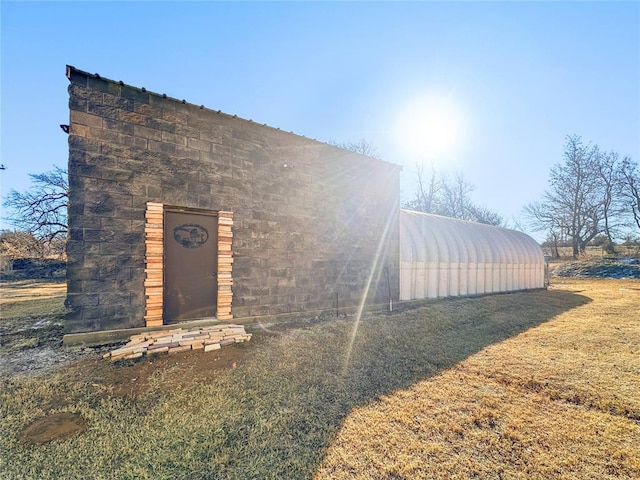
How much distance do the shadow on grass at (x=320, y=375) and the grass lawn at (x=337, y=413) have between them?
2 cm

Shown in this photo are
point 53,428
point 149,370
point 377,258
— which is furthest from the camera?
point 377,258

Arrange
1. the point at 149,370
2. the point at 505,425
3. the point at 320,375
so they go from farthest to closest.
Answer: the point at 149,370 < the point at 320,375 < the point at 505,425

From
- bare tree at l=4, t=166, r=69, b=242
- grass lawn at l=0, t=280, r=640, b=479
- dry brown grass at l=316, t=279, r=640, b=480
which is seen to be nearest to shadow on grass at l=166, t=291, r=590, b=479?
grass lawn at l=0, t=280, r=640, b=479

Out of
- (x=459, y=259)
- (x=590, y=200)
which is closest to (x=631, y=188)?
(x=590, y=200)

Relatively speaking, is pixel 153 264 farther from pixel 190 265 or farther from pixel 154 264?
pixel 190 265

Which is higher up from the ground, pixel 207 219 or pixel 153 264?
pixel 207 219

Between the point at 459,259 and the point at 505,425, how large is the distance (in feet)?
32.7

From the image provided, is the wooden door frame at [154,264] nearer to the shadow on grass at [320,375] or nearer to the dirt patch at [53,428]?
the shadow on grass at [320,375]

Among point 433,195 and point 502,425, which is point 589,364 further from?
point 433,195

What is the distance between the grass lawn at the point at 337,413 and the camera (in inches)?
99.2

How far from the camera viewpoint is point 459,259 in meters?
12.2

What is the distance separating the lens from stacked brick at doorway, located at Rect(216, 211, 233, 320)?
21.9ft

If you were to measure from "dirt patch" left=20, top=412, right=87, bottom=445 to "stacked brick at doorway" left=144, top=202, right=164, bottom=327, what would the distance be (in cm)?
275

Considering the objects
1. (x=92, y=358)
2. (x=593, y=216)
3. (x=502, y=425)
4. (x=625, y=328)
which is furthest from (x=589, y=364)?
(x=593, y=216)
